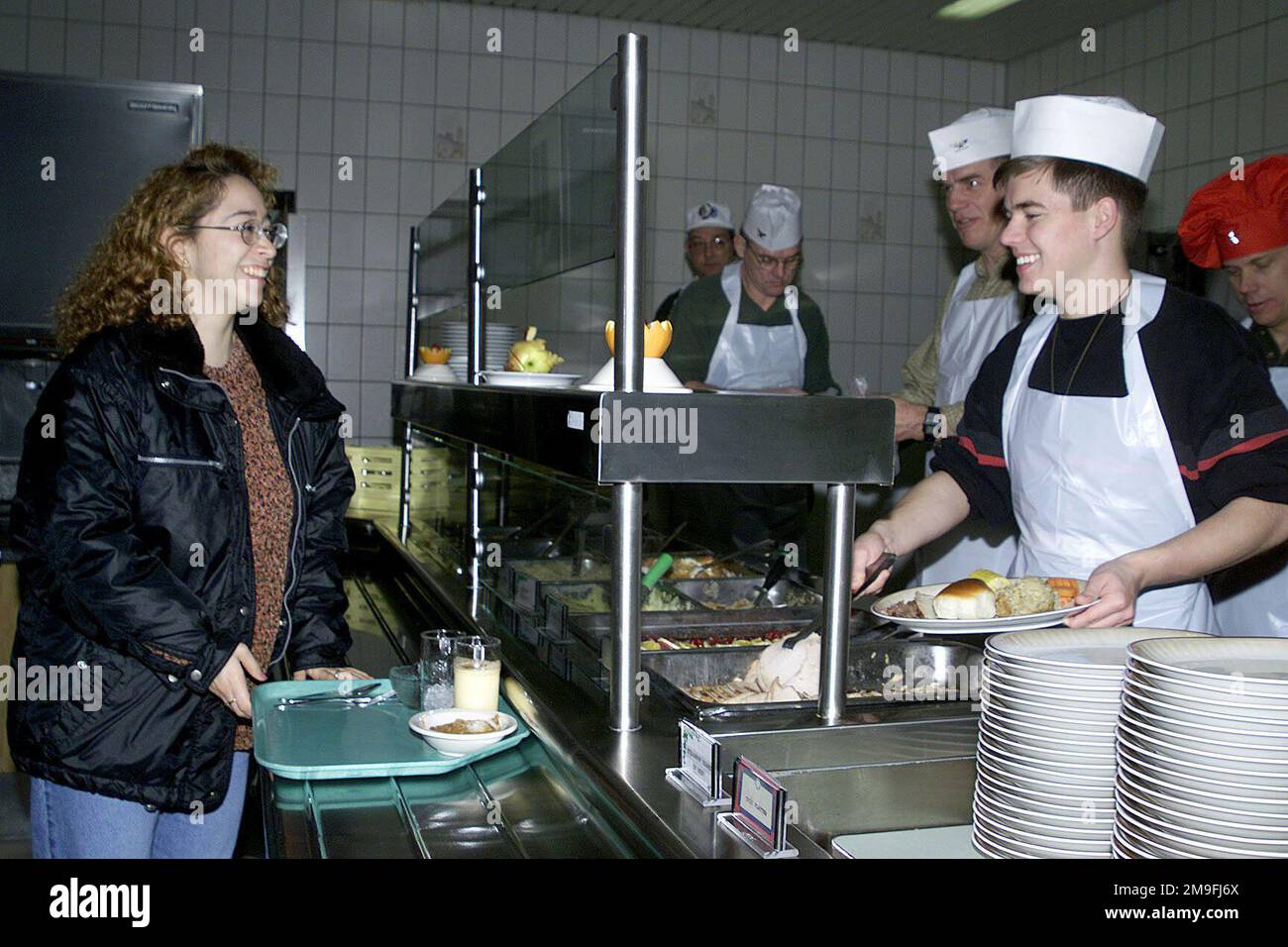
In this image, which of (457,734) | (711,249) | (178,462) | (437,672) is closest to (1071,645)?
(457,734)

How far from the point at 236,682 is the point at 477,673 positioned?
428 millimetres

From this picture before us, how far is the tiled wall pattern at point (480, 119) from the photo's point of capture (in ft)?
17.0

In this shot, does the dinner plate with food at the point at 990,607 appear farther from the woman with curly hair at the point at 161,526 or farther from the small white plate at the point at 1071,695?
the woman with curly hair at the point at 161,526

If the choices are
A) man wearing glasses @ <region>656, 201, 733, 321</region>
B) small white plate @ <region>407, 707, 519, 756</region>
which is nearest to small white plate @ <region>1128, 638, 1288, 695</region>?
small white plate @ <region>407, 707, 519, 756</region>

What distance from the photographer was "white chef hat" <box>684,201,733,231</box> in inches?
209

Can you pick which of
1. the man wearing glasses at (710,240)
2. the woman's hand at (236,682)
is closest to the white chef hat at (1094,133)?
the woman's hand at (236,682)

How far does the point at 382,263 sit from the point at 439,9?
3.87ft

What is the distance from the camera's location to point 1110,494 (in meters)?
2.04

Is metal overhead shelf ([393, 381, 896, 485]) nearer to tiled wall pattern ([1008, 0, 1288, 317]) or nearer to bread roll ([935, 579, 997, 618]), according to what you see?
bread roll ([935, 579, 997, 618])

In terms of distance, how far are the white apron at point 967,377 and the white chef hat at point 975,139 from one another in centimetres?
40

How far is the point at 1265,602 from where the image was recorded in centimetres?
293

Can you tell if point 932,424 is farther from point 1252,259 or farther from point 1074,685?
point 1074,685
